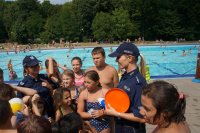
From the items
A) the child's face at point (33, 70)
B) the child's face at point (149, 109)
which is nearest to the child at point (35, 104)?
the child's face at point (33, 70)

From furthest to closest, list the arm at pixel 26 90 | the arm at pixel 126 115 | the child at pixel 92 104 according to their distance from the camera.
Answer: the arm at pixel 26 90, the child at pixel 92 104, the arm at pixel 126 115

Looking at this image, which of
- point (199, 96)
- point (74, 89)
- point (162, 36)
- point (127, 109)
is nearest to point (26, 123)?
point (127, 109)

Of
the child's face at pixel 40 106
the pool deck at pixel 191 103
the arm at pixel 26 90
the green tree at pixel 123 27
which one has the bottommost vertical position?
the pool deck at pixel 191 103

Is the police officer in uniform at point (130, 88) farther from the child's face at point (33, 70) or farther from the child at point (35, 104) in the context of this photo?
→ the child's face at point (33, 70)

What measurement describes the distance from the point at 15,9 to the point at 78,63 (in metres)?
80.7

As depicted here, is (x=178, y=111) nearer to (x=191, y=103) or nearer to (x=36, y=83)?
(x=36, y=83)

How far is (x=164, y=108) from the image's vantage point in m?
2.28

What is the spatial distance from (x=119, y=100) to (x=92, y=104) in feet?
1.92

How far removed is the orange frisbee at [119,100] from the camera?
3.55 m

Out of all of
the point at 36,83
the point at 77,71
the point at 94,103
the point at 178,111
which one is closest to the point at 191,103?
the point at 77,71

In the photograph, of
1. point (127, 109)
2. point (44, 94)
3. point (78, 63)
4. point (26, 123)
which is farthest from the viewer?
point (78, 63)

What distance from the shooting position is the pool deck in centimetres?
694

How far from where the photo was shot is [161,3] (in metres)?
65.9

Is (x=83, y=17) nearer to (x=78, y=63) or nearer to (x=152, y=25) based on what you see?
(x=152, y=25)
